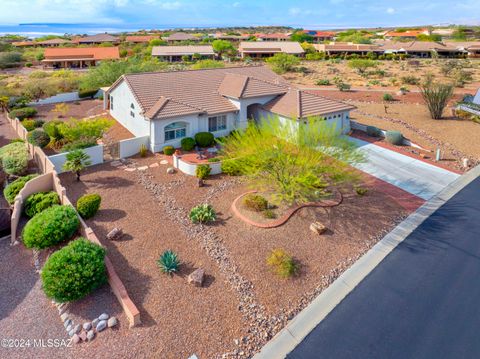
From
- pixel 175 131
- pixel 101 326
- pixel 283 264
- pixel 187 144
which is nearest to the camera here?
pixel 101 326

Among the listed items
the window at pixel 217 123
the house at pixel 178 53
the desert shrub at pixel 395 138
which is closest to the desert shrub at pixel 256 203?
the window at pixel 217 123

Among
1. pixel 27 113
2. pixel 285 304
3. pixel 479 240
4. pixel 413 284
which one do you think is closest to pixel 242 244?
pixel 285 304

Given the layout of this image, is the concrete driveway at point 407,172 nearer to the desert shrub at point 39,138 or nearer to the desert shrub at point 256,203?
the desert shrub at point 256,203

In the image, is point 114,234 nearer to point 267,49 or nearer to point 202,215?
point 202,215

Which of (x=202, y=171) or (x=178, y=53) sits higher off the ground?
(x=178, y=53)

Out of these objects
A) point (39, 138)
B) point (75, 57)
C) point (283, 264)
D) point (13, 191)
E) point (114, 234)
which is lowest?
point (283, 264)

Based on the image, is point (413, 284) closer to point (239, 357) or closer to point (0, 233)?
point (239, 357)

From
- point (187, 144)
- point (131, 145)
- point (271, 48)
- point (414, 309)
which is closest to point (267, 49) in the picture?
point (271, 48)

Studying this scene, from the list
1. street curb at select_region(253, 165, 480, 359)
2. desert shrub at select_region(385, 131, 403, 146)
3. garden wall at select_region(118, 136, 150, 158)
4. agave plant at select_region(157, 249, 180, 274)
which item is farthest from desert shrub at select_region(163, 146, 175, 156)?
desert shrub at select_region(385, 131, 403, 146)
